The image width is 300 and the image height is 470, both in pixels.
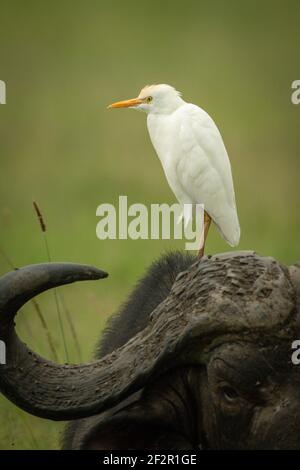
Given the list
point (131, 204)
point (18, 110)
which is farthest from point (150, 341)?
point (18, 110)

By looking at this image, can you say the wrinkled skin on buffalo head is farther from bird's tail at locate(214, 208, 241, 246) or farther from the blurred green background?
the blurred green background

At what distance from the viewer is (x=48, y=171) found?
8.71m

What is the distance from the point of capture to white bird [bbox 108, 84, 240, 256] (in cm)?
598

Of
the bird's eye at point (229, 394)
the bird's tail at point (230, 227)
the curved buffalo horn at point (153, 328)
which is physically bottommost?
the bird's tail at point (230, 227)

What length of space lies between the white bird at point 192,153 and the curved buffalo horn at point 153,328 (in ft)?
9.73

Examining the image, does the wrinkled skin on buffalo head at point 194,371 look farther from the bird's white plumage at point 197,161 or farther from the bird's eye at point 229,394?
the bird's white plumage at point 197,161

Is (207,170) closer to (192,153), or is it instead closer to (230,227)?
(192,153)

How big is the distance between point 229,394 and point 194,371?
133 millimetres

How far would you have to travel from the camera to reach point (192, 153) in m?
6.09

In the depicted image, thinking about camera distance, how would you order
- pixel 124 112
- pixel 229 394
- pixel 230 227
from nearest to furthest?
1. pixel 229 394
2. pixel 230 227
3. pixel 124 112

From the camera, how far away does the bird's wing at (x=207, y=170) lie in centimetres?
598

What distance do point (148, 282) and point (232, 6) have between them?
6707 millimetres

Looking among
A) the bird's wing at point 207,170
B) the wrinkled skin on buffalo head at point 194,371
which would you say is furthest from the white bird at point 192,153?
the wrinkled skin on buffalo head at point 194,371


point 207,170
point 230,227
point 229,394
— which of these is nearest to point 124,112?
point 207,170
